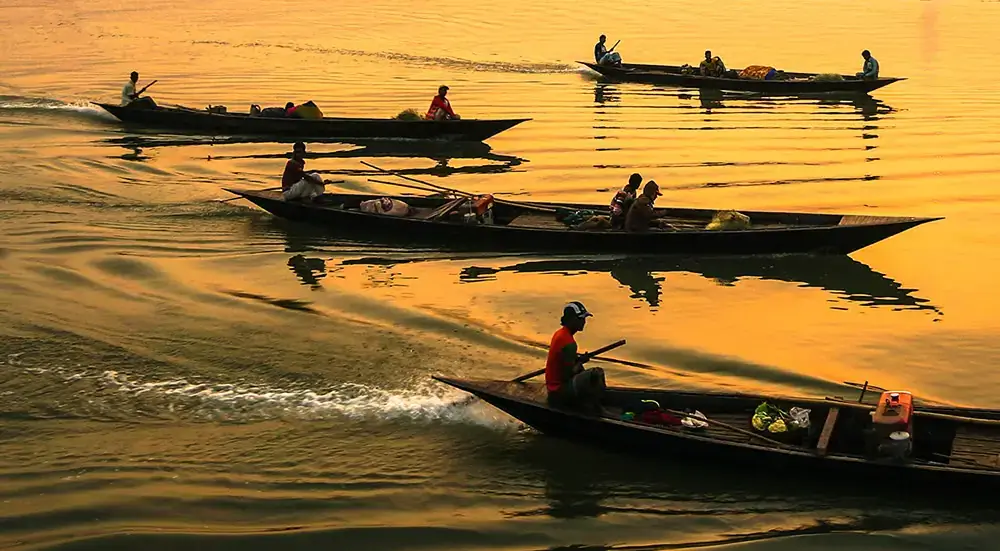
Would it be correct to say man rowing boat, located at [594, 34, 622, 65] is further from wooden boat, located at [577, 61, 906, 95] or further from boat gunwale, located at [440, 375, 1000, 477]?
boat gunwale, located at [440, 375, 1000, 477]

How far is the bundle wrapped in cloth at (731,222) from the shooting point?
1622 centimetres

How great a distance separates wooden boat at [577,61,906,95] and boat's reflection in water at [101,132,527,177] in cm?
879

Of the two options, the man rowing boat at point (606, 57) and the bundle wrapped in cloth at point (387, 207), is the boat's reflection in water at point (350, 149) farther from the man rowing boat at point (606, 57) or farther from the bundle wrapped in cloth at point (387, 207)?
the man rowing boat at point (606, 57)

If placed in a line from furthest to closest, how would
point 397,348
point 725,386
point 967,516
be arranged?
point 397,348, point 725,386, point 967,516

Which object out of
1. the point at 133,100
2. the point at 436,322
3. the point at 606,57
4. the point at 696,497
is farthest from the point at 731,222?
the point at 606,57

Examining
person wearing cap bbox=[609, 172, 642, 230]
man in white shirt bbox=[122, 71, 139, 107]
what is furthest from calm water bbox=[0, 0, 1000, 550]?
man in white shirt bbox=[122, 71, 139, 107]

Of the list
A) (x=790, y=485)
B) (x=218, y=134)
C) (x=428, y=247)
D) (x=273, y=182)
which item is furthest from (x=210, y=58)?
(x=790, y=485)

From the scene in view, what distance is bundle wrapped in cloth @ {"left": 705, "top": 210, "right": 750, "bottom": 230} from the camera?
639 inches

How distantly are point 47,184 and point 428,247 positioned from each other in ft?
25.4

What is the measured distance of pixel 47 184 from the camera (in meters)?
20.4

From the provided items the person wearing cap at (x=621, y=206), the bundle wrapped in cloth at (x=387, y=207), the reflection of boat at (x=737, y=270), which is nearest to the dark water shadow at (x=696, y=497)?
the reflection of boat at (x=737, y=270)

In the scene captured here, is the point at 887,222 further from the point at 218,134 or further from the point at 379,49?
the point at 379,49

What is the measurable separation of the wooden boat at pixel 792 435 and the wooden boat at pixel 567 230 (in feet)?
19.2

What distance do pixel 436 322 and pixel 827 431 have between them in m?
5.67
